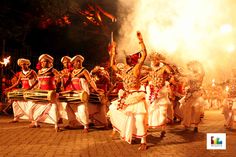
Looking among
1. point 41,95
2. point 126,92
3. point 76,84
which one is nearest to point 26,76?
point 41,95

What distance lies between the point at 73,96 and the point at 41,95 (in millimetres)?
1019

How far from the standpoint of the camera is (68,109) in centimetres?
1205

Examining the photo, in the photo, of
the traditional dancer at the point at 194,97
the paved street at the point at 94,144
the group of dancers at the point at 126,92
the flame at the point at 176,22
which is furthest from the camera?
the flame at the point at 176,22

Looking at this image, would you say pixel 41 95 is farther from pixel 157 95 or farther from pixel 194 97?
pixel 194 97

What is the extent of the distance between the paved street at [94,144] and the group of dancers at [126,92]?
38cm

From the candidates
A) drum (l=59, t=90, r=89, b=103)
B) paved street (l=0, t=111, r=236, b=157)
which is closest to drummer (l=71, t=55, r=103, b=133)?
drum (l=59, t=90, r=89, b=103)

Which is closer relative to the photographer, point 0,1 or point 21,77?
point 21,77

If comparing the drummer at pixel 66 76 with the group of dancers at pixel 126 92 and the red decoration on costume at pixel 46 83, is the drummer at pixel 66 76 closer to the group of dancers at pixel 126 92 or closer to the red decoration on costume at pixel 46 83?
the group of dancers at pixel 126 92

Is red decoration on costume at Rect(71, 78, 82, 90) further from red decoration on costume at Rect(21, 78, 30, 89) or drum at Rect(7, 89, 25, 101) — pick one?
red decoration on costume at Rect(21, 78, 30, 89)

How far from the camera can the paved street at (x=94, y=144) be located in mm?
7613

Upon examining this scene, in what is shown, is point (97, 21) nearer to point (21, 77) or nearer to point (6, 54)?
point (6, 54)

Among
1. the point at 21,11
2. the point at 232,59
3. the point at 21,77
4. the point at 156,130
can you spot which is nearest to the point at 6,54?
the point at 21,11

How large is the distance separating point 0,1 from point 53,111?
9.80 metres

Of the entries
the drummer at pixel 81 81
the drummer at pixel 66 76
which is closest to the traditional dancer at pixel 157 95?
the drummer at pixel 81 81
